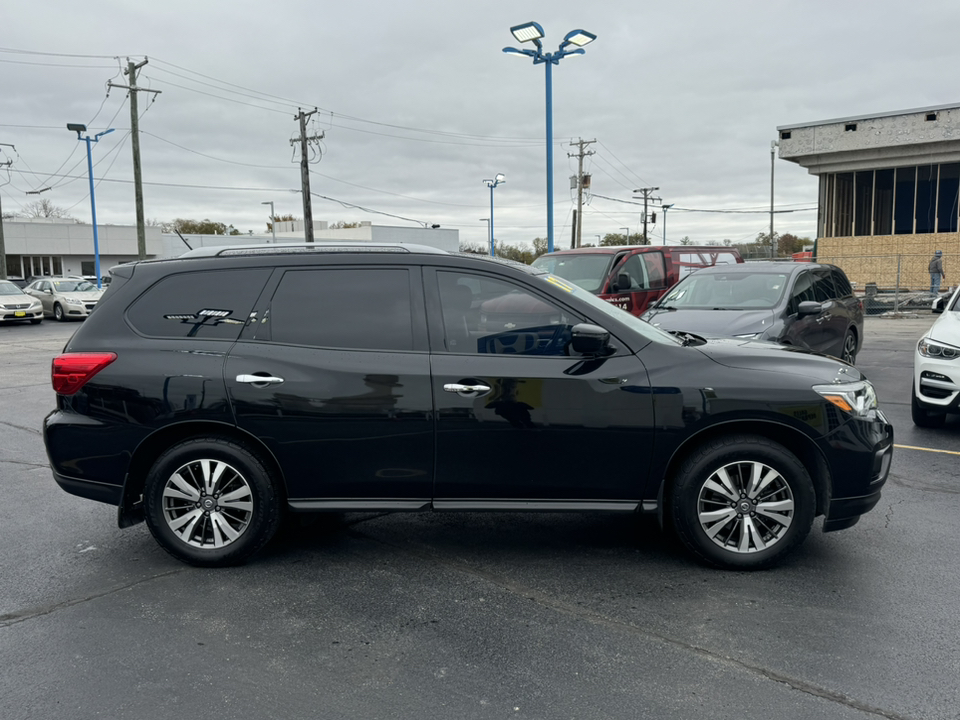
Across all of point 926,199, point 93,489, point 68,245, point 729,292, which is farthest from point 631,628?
point 68,245

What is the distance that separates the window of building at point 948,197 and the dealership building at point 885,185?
0.03 m

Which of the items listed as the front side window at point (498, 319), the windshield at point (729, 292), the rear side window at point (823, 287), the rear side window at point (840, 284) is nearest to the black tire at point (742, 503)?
the front side window at point (498, 319)

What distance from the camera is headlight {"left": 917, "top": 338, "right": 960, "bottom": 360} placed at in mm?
7277

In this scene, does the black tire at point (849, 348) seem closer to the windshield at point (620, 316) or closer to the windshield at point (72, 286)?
the windshield at point (620, 316)

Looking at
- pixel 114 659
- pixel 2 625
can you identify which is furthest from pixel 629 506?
pixel 2 625

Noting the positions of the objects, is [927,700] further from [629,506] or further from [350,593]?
[350,593]

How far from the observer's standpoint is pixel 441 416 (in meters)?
4.26

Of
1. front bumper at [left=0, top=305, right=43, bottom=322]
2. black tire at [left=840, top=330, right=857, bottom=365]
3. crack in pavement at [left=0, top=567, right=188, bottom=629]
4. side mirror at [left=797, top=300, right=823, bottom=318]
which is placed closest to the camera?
crack in pavement at [left=0, top=567, right=188, bottom=629]

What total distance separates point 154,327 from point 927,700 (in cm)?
420

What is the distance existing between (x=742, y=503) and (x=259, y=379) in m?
2.76

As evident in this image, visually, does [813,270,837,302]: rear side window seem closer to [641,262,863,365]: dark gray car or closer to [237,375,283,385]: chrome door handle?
[641,262,863,365]: dark gray car

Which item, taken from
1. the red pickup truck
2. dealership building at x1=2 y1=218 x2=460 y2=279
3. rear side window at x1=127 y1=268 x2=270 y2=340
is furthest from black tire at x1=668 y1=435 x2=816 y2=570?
dealership building at x1=2 y1=218 x2=460 y2=279

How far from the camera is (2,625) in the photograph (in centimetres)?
372

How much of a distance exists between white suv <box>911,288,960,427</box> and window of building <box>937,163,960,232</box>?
87.3 feet
